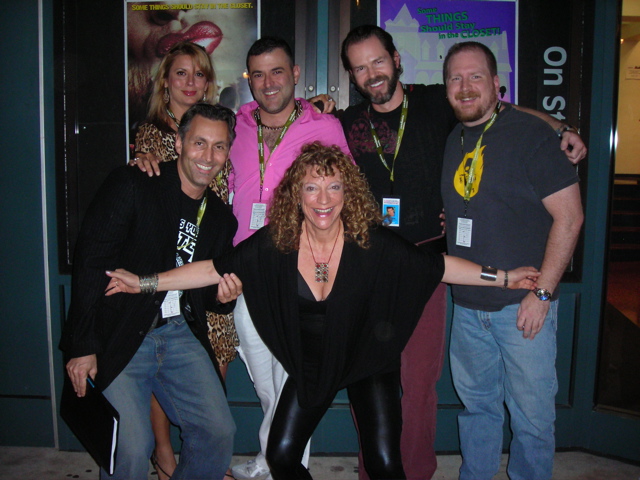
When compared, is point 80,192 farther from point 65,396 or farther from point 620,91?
point 620,91

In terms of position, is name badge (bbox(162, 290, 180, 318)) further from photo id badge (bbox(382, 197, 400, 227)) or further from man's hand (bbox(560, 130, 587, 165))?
man's hand (bbox(560, 130, 587, 165))

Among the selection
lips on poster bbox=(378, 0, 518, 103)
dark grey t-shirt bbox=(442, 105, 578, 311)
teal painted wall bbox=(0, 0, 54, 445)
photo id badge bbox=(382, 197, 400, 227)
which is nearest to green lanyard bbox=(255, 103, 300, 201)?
photo id badge bbox=(382, 197, 400, 227)

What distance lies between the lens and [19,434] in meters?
3.36

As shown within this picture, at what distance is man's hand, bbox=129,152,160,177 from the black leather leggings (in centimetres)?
126

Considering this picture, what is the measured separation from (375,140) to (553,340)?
4.67ft

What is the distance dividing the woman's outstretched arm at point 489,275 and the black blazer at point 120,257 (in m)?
1.27

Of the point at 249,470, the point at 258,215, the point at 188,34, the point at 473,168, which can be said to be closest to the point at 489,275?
the point at 473,168

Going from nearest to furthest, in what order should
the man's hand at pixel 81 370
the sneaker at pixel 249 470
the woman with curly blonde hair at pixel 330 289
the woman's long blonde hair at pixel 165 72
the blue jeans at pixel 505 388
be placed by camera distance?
the man's hand at pixel 81 370, the woman with curly blonde hair at pixel 330 289, the blue jeans at pixel 505 388, the woman's long blonde hair at pixel 165 72, the sneaker at pixel 249 470

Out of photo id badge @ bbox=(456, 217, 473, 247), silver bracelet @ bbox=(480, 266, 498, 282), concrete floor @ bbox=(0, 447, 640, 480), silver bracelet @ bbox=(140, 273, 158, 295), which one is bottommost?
concrete floor @ bbox=(0, 447, 640, 480)

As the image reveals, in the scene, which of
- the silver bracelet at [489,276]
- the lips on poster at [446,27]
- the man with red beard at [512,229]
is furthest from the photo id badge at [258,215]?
the lips on poster at [446,27]

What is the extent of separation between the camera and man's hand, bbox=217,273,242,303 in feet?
7.47

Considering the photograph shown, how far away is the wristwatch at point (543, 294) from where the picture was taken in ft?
7.57

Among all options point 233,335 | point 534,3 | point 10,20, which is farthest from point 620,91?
point 10,20

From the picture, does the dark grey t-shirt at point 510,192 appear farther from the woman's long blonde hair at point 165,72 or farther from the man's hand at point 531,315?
the woman's long blonde hair at point 165,72
